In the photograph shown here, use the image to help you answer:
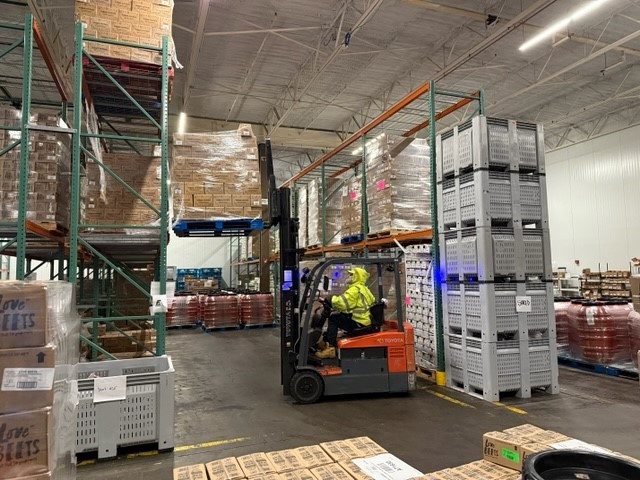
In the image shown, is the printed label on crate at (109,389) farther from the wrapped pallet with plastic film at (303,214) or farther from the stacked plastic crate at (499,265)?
the wrapped pallet with plastic film at (303,214)

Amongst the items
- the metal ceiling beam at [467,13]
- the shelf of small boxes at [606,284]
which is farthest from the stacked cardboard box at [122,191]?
the shelf of small boxes at [606,284]

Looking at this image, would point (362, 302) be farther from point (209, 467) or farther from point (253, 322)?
point (253, 322)

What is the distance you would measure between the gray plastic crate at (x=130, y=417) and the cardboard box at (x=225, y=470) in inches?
95.1

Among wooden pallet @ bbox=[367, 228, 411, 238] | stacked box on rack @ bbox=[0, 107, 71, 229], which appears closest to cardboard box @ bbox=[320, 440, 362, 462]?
stacked box on rack @ bbox=[0, 107, 71, 229]

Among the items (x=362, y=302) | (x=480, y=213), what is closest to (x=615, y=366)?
(x=480, y=213)

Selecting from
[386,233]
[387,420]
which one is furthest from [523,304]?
[386,233]

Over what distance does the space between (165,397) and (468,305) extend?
4359 millimetres

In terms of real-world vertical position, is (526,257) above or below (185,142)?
below

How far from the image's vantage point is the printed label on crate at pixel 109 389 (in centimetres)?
432

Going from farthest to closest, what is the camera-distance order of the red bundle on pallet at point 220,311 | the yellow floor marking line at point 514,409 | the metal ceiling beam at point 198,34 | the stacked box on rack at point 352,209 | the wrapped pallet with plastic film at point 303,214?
the red bundle on pallet at point 220,311
the wrapped pallet with plastic film at point 303,214
the stacked box on rack at point 352,209
the metal ceiling beam at point 198,34
the yellow floor marking line at point 514,409

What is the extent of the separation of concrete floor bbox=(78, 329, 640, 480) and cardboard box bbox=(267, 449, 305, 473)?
6.66ft

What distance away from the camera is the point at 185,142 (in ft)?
19.6

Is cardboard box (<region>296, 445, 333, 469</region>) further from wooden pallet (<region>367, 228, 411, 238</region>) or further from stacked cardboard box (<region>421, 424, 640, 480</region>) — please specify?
wooden pallet (<region>367, 228, 411, 238</region>)

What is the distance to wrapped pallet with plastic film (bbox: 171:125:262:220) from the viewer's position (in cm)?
581
